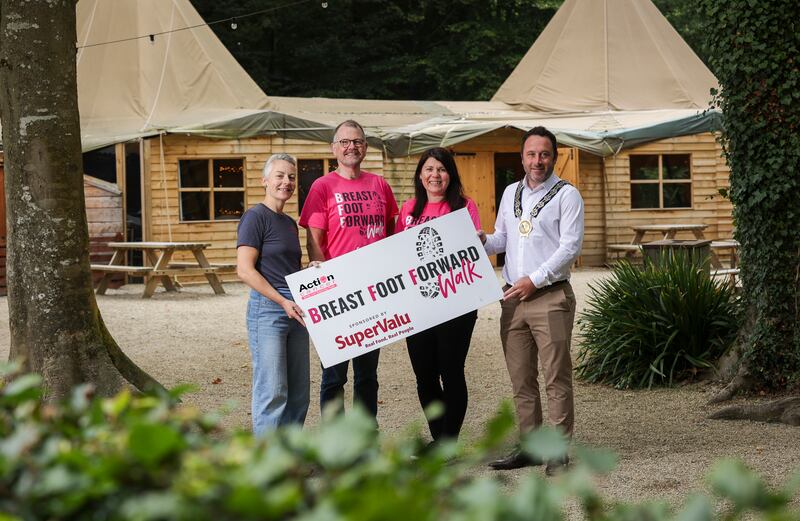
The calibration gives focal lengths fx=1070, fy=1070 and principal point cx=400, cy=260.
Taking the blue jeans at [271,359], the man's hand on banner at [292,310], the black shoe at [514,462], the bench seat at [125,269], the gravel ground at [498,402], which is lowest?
the gravel ground at [498,402]

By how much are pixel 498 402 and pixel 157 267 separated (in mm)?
9606

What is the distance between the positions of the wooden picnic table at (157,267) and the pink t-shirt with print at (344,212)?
11075 mm

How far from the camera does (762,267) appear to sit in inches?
296

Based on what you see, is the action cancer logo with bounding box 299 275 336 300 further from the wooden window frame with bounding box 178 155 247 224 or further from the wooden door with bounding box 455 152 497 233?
the wooden door with bounding box 455 152 497 233

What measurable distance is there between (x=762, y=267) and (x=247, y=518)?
22.5 feet

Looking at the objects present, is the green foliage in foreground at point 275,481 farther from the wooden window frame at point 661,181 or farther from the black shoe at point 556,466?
the wooden window frame at point 661,181

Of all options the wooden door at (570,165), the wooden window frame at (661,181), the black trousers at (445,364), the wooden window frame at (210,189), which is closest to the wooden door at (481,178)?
the wooden door at (570,165)

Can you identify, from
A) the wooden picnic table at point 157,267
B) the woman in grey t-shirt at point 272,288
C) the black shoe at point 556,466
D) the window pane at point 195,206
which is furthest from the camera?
the window pane at point 195,206

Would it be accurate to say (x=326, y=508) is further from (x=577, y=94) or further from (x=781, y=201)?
(x=577, y=94)

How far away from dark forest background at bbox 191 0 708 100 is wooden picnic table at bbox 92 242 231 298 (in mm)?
13628

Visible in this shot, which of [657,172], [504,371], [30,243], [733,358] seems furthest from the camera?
[657,172]

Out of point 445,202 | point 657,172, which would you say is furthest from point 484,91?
Result: point 445,202

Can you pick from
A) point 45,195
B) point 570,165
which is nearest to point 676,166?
point 570,165

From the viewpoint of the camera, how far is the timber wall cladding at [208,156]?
63.5 ft
